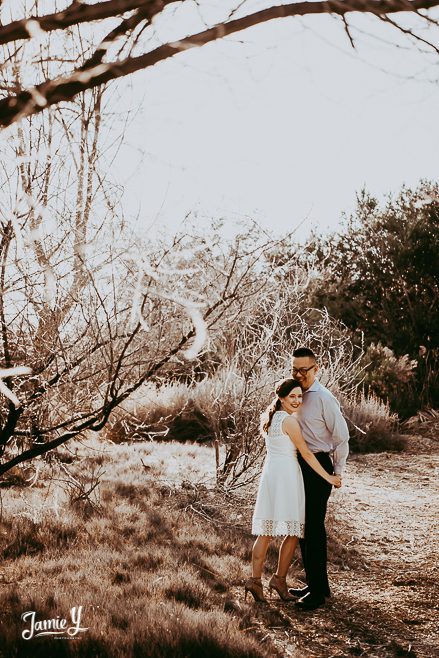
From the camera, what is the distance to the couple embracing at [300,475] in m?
4.96

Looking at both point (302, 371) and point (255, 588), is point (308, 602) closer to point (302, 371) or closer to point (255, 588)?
point (255, 588)

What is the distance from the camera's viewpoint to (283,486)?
4957 mm

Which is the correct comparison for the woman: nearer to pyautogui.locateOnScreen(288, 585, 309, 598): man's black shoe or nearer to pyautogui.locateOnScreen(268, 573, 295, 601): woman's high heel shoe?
pyautogui.locateOnScreen(268, 573, 295, 601): woman's high heel shoe

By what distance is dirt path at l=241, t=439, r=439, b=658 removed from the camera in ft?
14.6

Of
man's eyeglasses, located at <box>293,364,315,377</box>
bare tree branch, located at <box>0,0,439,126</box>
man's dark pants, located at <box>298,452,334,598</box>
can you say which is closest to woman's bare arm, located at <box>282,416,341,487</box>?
man's dark pants, located at <box>298,452,334,598</box>

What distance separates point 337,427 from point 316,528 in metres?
0.74

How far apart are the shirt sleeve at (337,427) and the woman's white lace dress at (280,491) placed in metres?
0.30

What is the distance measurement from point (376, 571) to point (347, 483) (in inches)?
146

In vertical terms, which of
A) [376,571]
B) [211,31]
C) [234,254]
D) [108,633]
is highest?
[211,31]

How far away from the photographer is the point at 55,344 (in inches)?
185

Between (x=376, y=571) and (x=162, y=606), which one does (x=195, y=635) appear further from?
(x=376, y=571)

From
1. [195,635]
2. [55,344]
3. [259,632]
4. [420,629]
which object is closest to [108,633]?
[195,635]

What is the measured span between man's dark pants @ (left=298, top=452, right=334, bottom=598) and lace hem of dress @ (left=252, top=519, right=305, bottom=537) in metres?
0.15

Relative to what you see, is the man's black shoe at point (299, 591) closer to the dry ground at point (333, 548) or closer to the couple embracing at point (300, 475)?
the couple embracing at point (300, 475)
